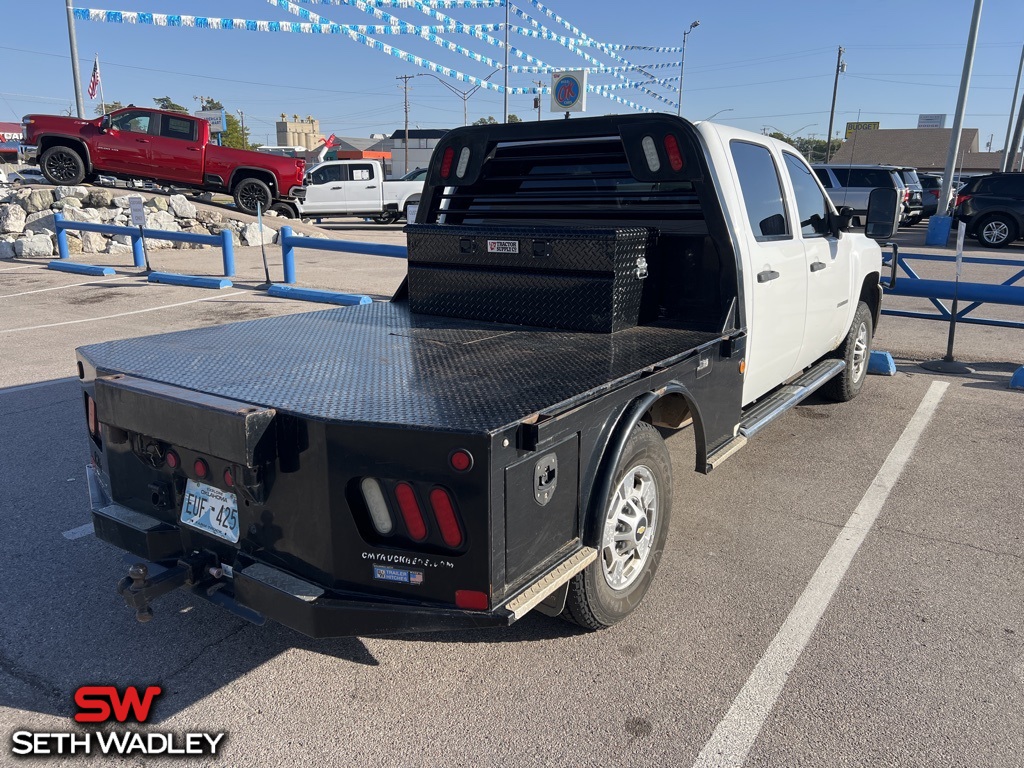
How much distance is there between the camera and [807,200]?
5207 mm

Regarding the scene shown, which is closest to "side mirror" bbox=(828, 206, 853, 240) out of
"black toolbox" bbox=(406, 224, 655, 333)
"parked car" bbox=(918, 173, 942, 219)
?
"black toolbox" bbox=(406, 224, 655, 333)

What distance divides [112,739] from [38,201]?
58.6 feet

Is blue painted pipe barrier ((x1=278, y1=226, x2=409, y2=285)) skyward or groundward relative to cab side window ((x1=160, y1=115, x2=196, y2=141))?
groundward

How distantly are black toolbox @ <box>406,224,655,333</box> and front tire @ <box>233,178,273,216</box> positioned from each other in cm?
1615

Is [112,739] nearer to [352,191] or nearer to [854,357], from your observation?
[854,357]

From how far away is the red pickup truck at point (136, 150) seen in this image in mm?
17469

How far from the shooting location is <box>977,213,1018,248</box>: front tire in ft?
63.2

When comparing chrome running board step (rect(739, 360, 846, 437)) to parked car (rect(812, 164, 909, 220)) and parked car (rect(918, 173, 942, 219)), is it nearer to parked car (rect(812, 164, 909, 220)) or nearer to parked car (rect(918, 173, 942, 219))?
parked car (rect(812, 164, 909, 220))

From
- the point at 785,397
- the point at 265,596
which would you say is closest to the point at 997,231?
the point at 785,397

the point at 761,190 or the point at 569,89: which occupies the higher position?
the point at 569,89

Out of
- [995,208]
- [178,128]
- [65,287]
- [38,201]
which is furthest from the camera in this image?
[995,208]

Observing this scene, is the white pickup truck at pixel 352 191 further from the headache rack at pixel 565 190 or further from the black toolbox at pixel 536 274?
the black toolbox at pixel 536 274

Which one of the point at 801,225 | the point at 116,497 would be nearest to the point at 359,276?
the point at 801,225

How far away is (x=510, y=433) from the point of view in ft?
7.58
